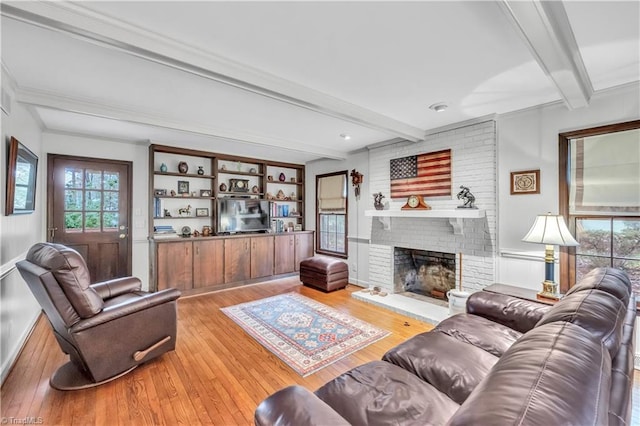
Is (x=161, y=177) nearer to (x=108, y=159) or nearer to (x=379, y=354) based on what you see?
(x=108, y=159)

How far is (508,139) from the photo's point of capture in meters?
3.23

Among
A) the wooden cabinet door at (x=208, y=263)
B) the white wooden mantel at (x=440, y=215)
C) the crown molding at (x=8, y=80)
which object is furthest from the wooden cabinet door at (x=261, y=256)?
the crown molding at (x=8, y=80)

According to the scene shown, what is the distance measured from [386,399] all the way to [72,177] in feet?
15.5

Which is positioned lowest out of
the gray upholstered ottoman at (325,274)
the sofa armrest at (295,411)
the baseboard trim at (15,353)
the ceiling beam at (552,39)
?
the baseboard trim at (15,353)

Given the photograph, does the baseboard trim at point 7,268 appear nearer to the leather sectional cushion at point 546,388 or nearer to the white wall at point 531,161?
the leather sectional cushion at point 546,388

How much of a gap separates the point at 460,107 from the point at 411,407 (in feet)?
9.37

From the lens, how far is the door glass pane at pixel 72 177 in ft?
12.8

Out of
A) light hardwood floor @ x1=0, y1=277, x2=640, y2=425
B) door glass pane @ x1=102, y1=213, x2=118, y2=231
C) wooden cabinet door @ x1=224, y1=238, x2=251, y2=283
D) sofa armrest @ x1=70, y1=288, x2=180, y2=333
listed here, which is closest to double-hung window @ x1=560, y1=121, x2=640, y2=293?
light hardwood floor @ x1=0, y1=277, x2=640, y2=425

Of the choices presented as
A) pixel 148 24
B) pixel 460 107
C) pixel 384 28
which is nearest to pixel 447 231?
pixel 460 107

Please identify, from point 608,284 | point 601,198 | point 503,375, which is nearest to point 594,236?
point 601,198

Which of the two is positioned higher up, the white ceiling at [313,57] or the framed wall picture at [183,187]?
the white ceiling at [313,57]

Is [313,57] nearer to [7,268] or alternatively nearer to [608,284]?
[608,284]

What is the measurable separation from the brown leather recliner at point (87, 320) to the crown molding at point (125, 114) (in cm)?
140

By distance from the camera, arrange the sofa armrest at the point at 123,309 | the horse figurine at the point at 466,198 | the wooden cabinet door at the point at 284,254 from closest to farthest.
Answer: the sofa armrest at the point at 123,309, the horse figurine at the point at 466,198, the wooden cabinet door at the point at 284,254
